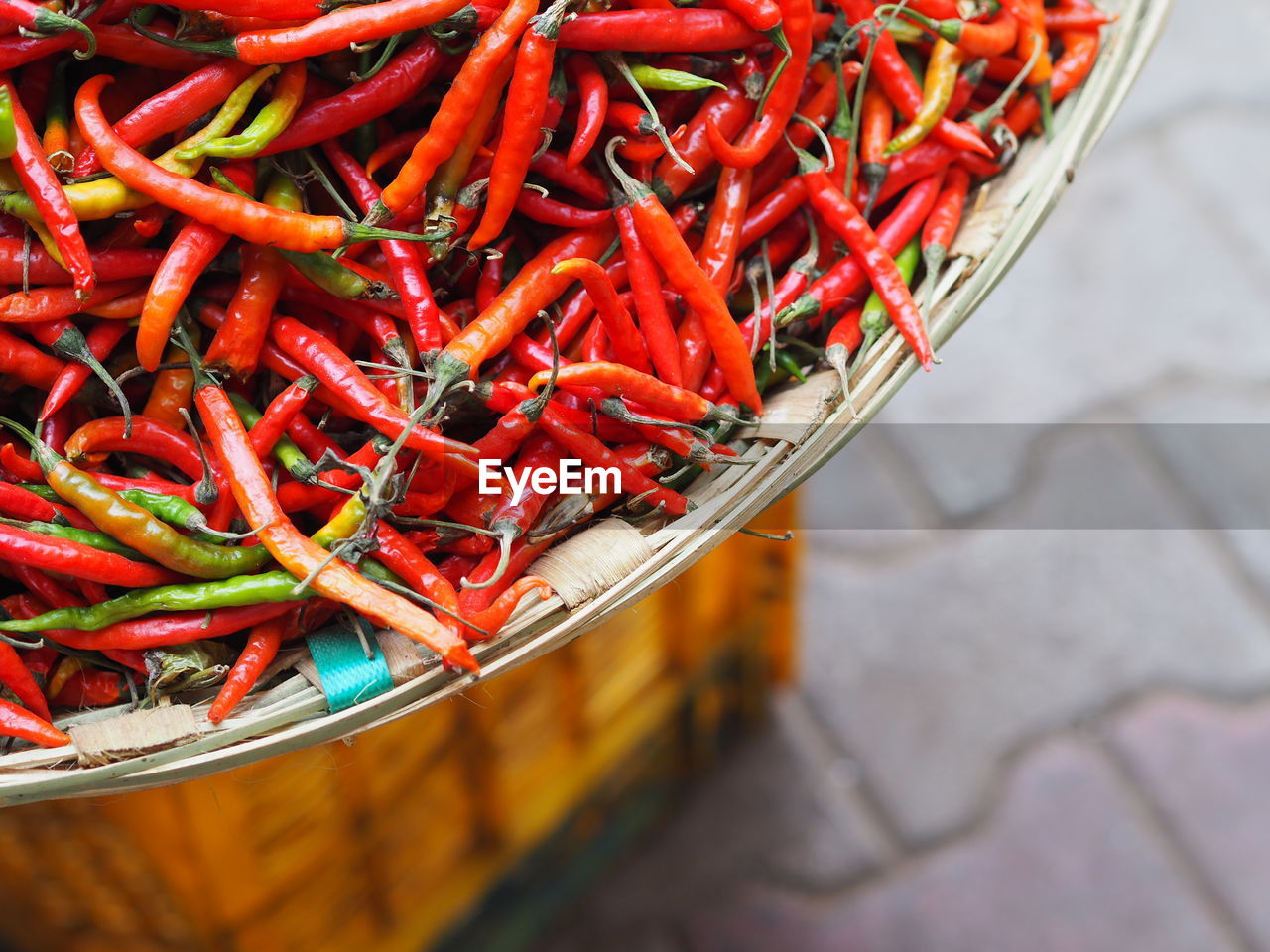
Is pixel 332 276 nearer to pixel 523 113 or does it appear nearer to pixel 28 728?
pixel 523 113

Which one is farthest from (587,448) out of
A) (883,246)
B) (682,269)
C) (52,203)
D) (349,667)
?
(52,203)

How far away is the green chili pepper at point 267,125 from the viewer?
1143 mm

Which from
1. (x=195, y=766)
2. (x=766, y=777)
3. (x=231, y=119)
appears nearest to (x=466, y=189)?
(x=231, y=119)

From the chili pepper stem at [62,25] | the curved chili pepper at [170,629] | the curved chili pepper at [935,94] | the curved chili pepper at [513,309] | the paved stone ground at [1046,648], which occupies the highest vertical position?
the chili pepper stem at [62,25]

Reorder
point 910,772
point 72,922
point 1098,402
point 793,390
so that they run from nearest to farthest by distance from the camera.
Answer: point 793,390, point 72,922, point 910,772, point 1098,402

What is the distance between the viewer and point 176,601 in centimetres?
115

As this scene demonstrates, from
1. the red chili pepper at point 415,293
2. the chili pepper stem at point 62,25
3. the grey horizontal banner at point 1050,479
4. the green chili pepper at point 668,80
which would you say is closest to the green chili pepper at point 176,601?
the red chili pepper at point 415,293

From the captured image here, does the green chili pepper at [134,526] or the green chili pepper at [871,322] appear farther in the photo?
the green chili pepper at [871,322]

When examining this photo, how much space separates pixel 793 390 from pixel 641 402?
19 centimetres

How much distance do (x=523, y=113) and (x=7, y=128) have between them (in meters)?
0.46

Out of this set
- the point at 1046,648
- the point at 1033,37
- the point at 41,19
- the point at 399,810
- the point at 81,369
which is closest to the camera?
the point at 41,19

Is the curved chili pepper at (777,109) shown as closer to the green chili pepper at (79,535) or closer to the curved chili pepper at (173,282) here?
the curved chili pepper at (173,282)

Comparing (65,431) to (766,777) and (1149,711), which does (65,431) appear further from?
(1149,711)

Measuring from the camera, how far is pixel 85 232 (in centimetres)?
121
